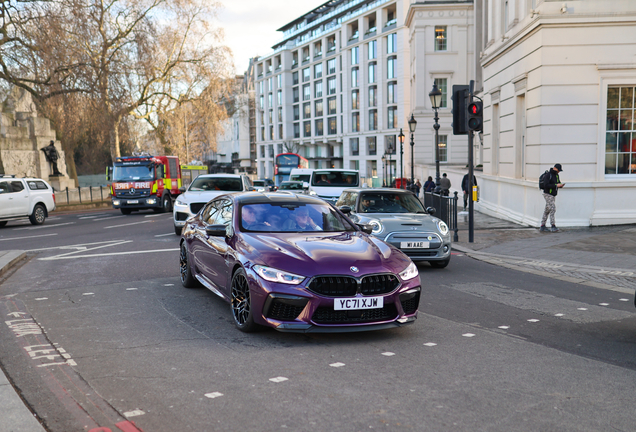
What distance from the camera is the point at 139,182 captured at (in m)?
28.5

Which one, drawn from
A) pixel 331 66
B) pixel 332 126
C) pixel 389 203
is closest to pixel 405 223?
pixel 389 203

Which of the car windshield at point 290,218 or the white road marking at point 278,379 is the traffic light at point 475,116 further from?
the white road marking at point 278,379

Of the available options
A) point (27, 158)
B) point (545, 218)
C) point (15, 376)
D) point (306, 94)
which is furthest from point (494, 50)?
point (306, 94)

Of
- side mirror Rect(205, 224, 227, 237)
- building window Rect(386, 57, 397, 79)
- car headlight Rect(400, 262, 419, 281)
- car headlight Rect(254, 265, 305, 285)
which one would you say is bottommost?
car headlight Rect(400, 262, 419, 281)

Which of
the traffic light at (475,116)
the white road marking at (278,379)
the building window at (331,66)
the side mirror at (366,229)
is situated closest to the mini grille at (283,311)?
the white road marking at (278,379)

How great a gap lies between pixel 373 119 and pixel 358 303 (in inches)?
3090

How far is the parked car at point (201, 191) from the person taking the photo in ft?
52.2

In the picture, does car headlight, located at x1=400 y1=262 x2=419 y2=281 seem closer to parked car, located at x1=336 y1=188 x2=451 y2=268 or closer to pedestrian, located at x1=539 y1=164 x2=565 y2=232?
parked car, located at x1=336 y1=188 x2=451 y2=268

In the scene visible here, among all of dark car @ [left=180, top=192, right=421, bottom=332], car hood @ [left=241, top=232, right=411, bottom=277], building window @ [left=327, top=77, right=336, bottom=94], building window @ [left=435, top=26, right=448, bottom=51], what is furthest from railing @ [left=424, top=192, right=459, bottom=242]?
building window @ [left=327, top=77, right=336, bottom=94]

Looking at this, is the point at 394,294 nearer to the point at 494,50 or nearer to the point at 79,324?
the point at 79,324

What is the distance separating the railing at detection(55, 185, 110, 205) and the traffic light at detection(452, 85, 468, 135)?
27.6 m

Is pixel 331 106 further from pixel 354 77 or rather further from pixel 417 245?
pixel 417 245

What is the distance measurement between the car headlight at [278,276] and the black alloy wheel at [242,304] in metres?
0.30

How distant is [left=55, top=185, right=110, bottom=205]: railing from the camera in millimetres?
35656
